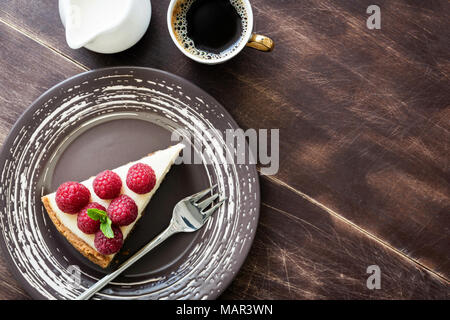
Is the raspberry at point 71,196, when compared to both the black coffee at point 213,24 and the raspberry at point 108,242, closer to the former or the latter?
the raspberry at point 108,242

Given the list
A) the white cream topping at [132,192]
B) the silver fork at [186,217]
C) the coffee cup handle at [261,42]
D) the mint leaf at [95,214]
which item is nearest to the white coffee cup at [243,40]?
the coffee cup handle at [261,42]

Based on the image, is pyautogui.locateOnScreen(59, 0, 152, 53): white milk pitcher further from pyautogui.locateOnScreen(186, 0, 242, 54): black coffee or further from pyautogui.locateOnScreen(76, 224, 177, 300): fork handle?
pyautogui.locateOnScreen(76, 224, 177, 300): fork handle

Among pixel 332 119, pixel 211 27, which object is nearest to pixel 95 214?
pixel 211 27

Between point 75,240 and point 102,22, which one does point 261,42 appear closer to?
point 102,22

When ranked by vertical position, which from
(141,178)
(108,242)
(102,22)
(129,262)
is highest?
(102,22)

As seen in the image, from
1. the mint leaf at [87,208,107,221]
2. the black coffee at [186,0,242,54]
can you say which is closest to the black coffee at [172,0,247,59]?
the black coffee at [186,0,242,54]
